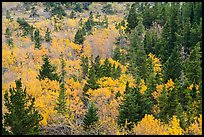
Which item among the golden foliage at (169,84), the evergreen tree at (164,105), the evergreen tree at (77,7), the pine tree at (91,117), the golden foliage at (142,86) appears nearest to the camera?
the pine tree at (91,117)

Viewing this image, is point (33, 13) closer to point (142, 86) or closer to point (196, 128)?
point (142, 86)

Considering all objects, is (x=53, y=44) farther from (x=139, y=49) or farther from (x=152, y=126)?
(x=152, y=126)

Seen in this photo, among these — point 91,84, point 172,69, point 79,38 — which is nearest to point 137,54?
point 172,69

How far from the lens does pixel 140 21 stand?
8156 centimetres

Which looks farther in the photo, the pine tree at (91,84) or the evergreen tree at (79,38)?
the evergreen tree at (79,38)

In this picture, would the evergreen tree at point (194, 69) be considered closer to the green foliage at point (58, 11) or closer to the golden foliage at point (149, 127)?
the golden foliage at point (149, 127)

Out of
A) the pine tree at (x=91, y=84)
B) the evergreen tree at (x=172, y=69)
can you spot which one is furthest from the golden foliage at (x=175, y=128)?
the pine tree at (x=91, y=84)

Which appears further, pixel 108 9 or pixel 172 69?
pixel 108 9

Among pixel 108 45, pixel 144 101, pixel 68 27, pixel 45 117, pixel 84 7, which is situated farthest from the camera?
pixel 84 7

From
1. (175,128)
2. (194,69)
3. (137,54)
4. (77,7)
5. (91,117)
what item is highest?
(194,69)

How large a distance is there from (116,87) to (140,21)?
25.7m

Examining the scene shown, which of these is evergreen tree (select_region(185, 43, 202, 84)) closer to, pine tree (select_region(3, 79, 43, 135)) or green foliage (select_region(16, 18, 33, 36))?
pine tree (select_region(3, 79, 43, 135))

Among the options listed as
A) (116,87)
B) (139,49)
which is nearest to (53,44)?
(139,49)

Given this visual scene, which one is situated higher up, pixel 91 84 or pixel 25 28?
pixel 25 28
